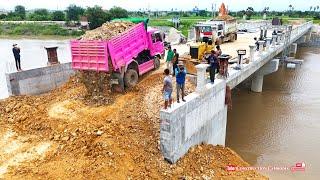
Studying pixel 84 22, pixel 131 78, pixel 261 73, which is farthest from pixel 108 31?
pixel 84 22

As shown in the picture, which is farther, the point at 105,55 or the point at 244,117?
the point at 244,117

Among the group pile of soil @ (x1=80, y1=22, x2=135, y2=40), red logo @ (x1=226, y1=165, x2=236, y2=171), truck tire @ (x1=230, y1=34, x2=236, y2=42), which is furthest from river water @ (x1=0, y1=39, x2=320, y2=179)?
pile of soil @ (x1=80, y1=22, x2=135, y2=40)

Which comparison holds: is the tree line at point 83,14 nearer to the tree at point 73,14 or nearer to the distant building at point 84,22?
the tree at point 73,14

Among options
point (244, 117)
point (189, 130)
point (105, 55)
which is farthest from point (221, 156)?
point (244, 117)

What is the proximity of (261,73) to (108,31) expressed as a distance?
12.4 m

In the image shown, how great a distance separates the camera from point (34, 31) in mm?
64938

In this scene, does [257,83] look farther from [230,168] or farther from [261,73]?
[230,168]

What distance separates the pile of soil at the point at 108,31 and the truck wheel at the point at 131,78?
1.54m

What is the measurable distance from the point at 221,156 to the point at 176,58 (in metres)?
4.49

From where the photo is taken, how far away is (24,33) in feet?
212

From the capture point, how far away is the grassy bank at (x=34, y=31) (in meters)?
62.2

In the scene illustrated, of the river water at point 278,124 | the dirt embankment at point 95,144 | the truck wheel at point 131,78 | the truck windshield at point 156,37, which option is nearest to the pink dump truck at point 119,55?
the truck wheel at point 131,78

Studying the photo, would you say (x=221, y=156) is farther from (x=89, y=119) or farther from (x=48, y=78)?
(x=48, y=78)

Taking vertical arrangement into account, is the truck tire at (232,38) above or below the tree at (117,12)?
below
